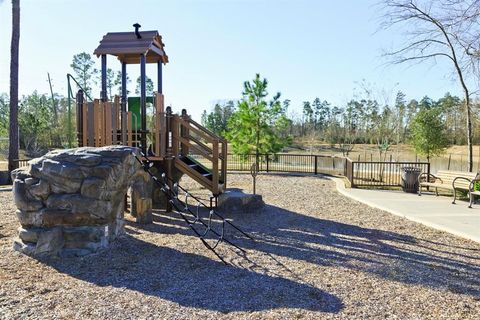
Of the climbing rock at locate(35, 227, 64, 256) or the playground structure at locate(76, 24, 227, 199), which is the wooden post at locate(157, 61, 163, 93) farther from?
the climbing rock at locate(35, 227, 64, 256)

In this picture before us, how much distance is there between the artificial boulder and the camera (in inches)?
180

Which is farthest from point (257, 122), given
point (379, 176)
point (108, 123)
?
point (108, 123)

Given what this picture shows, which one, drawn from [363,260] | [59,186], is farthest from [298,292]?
[59,186]

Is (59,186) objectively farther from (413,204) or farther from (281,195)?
(413,204)

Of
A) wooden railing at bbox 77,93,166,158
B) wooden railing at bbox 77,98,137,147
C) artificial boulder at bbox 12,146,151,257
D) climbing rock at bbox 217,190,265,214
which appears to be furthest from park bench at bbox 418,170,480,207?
artificial boulder at bbox 12,146,151,257

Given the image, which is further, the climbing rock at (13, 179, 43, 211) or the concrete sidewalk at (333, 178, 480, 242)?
the concrete sidewalk at (333, 178, 480, 242)

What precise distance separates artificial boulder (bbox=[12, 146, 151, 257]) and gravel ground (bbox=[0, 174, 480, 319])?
24cm

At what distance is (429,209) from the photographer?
7930 millimetres

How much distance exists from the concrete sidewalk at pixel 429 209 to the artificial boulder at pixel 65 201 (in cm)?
525

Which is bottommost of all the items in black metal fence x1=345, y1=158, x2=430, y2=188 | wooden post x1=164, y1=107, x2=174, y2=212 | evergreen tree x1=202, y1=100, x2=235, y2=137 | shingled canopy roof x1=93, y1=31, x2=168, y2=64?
black metal fence x1=345, y1=158, x2=430, y2=188

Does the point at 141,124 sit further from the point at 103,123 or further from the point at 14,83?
the point at 14,83

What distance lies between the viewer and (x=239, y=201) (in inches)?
305

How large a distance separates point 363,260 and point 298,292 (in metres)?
1.41

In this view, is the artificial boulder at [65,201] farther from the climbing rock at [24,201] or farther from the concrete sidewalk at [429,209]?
the concrete sidewalk at [429,209]
